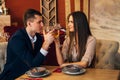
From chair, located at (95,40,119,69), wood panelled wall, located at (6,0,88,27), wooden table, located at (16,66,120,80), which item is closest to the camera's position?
wooden table, located at (16,66,120,80)

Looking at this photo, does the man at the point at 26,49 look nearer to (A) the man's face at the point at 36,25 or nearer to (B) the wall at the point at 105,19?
(A) the man's face at the point at 36,25

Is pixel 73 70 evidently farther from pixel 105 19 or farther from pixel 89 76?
pixel 105 19

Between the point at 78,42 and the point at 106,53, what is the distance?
0.99ft

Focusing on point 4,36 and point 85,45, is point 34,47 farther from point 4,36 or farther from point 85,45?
point 4,36

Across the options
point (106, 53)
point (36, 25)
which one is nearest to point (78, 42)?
point (106, 53)

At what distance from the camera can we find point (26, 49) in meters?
2.37

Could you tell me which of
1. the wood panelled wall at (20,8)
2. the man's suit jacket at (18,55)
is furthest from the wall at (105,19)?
the man's suit jacket at (18,55)

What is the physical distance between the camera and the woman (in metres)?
2.50

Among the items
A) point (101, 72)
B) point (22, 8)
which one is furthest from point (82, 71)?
point (22, 8)

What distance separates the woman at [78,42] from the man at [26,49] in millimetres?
217

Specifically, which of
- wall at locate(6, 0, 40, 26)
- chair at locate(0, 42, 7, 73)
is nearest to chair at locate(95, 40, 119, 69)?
chair at locate(0, 42, 7, 73)

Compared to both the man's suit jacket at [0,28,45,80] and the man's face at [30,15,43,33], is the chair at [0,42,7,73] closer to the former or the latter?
the man's suit jacket at [0,28,45,80]

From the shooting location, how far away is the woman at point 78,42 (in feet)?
8.21

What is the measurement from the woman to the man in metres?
0.22
